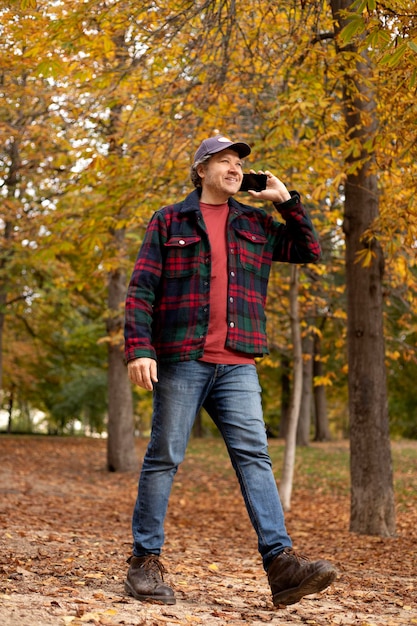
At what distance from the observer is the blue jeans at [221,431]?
3775 millimetres

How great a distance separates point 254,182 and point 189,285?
70 centimetres

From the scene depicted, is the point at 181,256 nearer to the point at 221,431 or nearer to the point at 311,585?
the point at 221,431

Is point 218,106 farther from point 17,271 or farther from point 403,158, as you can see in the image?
point 17,271

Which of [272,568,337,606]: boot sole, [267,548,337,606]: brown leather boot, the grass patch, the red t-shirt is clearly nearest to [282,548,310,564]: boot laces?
[267,548,337,606]: brown leather boot

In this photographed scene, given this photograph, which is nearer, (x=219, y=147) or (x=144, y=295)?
(x=144, y=295)

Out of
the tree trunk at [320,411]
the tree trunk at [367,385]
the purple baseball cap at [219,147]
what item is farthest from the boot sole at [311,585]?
the tree trunk at [320,411]

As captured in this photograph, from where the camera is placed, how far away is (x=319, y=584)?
3529mm

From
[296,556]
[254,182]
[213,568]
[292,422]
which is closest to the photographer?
[296,556]

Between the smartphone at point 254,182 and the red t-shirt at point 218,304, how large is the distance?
27cm

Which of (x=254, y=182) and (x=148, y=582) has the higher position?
(x=254, y=182)

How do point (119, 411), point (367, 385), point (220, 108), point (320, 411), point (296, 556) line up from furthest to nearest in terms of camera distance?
1. point (320, 411)
2. point (119, 411)
3. point (220, 108)
4. point (367, 385)
5. point (296, 556)

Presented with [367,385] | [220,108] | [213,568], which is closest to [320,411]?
[367,385]

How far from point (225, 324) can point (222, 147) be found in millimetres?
906

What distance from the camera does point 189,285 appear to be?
3844mm
